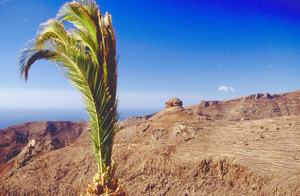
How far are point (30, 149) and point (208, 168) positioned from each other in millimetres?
14028

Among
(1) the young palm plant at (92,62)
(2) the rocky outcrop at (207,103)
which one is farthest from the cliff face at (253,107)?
(1) the young palm plant at (92,62)

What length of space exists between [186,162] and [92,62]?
714 centimetres

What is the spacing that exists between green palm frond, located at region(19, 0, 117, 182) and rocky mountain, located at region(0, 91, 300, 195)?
1.30m

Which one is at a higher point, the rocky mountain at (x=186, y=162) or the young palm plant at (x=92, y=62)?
the young palm plant at (x=92, y=62)

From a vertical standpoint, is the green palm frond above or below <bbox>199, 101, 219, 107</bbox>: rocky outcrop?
below

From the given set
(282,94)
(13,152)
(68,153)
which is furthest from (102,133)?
(282,94)

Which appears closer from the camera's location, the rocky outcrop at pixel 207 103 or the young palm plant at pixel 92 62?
the young palm plant at pixel 92 62

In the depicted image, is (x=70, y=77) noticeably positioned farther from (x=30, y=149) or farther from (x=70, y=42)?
(x=30, y=149)

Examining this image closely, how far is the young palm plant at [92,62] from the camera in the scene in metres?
3.29

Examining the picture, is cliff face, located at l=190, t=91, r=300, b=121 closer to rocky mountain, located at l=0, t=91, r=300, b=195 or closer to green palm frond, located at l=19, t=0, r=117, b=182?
rocky mountain, located at l=0, t=91, r=300, b=195

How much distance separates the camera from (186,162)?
28.7ft

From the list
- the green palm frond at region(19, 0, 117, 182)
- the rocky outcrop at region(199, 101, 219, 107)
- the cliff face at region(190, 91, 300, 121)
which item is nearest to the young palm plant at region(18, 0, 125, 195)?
the green palm frond at region(19, 0, 117, 182)

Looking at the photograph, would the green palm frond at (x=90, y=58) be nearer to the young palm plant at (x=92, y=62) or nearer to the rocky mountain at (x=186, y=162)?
the young palm plant at (x=92, y=62)

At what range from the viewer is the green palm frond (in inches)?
129
